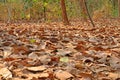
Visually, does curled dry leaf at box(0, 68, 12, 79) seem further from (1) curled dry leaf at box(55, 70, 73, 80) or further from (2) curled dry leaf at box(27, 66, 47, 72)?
(1) curled dry leaf at box(55, 70, 73, 80)

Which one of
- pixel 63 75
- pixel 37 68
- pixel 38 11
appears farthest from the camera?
pixel 38 11

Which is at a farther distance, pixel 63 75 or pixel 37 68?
pixel 37 68

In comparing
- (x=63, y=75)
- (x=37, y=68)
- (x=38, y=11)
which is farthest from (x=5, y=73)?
(x=38, y=11)

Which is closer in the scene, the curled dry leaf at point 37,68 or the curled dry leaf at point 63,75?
the curled dry leaf at point 63,75

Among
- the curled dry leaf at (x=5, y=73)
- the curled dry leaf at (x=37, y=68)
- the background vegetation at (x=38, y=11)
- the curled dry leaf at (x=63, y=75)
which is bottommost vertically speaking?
the background vegetation at (x=38, y=11)

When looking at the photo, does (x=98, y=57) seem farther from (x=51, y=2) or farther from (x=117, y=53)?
(x=51, y=2)

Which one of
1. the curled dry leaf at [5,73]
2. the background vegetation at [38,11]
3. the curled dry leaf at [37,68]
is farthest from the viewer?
the background vegetation at [38,11]

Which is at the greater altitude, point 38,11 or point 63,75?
point 63,75

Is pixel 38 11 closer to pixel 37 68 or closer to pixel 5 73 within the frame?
pixel 37 68

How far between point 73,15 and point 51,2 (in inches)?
193

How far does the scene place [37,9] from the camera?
28.8 metres

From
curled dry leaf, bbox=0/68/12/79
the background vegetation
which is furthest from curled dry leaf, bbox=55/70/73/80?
the background vegetation

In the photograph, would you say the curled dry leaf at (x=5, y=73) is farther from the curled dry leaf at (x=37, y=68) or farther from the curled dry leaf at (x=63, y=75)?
the curled dry leaf at (x=63, y=75)

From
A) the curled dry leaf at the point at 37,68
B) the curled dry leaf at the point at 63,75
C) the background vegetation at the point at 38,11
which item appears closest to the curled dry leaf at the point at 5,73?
the curled dry leaf at the point at 37,68
